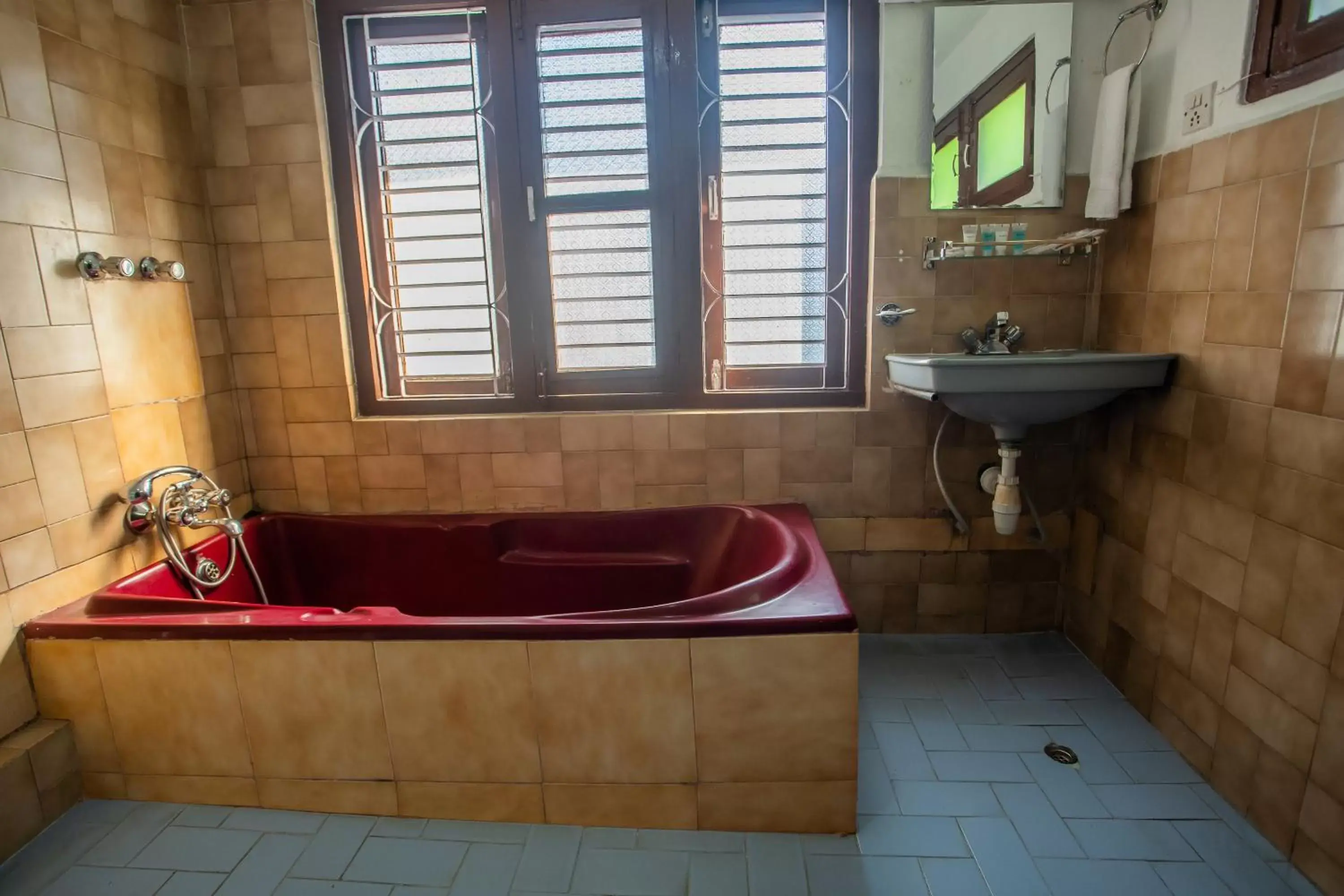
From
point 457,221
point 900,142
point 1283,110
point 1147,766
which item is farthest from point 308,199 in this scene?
point 1147,766

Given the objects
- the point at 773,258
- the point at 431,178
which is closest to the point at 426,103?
the point at 431,178

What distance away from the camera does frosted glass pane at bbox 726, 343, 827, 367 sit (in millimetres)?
2141

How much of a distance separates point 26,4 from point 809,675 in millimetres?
2400

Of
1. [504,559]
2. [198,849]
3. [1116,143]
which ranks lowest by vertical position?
[198,849]

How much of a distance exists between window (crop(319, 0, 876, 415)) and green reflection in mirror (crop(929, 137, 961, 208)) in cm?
19

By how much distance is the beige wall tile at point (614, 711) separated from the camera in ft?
4.58

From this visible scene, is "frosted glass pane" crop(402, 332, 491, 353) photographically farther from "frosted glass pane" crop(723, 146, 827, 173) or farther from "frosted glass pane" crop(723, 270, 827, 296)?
"frosted glass pane" crop(723, 146, 827, 173)

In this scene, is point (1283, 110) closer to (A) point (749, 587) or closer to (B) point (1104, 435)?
(B) point (1104, 435)

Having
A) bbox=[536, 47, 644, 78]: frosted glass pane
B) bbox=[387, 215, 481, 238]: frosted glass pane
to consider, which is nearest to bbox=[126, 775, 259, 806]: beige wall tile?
bbox=[387, 215, 481, 238]: frosted glass pane

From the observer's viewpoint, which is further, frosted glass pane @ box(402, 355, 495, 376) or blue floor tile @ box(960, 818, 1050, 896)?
frosted glass pane @ box(402, 355, 495, 376)

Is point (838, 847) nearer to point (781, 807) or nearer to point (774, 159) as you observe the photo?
point (781, 807)

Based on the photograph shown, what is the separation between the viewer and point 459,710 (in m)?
1.45

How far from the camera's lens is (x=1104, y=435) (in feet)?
6.42

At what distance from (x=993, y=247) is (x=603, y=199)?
3.94 ft
